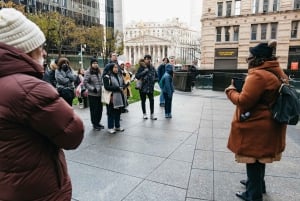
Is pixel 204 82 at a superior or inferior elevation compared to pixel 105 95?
inferior

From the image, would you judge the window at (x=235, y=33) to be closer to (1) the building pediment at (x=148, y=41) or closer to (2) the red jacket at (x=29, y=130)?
(2) the red jacket at (x=29, y=130)

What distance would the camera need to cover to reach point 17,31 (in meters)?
1.62

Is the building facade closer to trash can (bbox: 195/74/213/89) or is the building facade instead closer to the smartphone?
trash can (bbox: 195/74/213/89)

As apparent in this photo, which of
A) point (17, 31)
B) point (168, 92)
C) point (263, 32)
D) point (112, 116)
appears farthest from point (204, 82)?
point (263, 32)

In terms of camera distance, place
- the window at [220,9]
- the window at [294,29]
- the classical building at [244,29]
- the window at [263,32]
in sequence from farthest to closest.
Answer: the window at [220,9], the window at [263,32], the classical building at [244,29], the window at [294,29]

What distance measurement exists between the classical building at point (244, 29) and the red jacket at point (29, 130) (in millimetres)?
40554

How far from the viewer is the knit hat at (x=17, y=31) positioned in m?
1.59

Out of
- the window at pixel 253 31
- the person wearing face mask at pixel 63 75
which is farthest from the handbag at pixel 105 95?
the window at pixel 253 31

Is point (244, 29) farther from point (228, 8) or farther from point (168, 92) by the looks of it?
point (168, 92)

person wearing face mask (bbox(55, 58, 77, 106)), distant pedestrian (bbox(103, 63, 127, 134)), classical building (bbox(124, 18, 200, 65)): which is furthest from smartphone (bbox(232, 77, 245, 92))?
classical building (bbox(124, 18, 200, 65))

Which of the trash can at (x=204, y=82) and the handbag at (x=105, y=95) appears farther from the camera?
the trash can at (x=204, y=82)

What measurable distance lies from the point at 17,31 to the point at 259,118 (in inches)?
109

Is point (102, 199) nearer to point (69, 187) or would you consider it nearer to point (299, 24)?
point (69, 187)

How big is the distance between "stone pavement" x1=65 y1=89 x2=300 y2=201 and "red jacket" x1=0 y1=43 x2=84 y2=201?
2098mm
